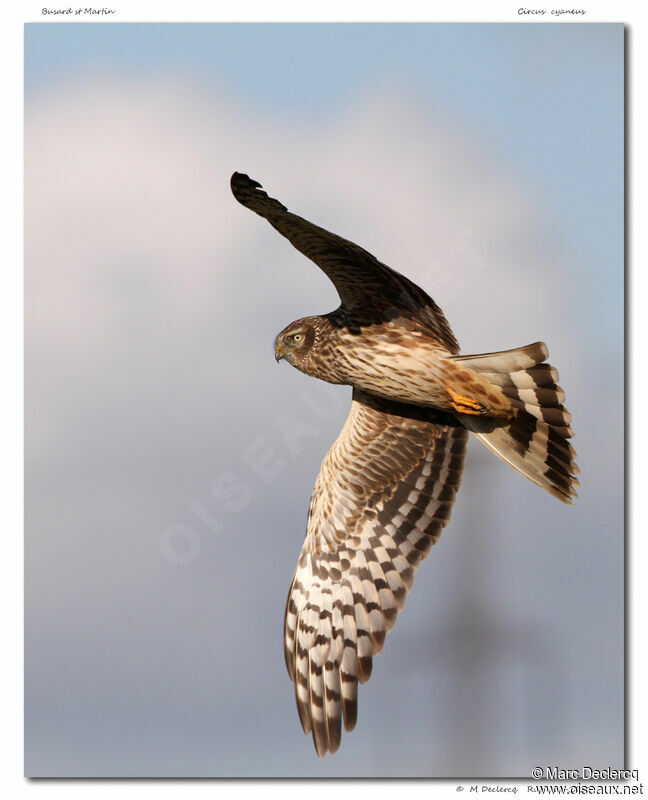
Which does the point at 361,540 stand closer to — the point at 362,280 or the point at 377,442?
the point at 377,442

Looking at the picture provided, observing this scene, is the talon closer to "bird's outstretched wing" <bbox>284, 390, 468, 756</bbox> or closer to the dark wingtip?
"bird's outstretched wing" <bbox>284, 390, 468, 756</bbox>

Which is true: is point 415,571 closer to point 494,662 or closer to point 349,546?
point 349,546

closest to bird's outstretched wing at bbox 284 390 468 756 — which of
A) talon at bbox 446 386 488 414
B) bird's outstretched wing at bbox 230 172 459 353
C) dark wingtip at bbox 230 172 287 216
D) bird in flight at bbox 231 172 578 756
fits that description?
bird in flight at bbox 231 172 578 756

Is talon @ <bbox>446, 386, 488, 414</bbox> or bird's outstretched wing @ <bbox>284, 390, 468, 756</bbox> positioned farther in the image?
bird's outstretched wing @ <bbox>284, 390, 468, 756</bbox>

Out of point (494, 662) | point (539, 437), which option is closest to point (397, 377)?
point (539, 437)

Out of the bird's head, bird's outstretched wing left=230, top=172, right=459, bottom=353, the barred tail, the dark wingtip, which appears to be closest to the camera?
the dark wingtip

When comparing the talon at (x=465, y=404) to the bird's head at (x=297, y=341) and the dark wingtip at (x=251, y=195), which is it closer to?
the bird's head at (x=297, y=341)

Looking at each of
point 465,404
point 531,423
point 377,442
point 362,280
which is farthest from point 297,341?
point 531,423
